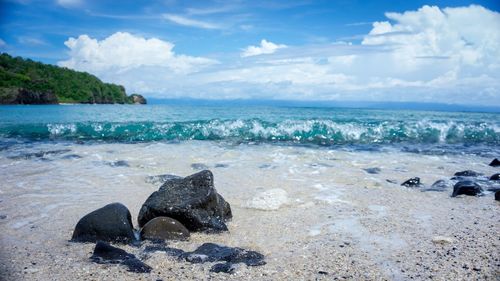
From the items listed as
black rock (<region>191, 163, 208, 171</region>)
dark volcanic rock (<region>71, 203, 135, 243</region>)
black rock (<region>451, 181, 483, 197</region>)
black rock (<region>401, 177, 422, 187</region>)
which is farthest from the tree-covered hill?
black rock (<region>451, 181, 483, 197</region>)

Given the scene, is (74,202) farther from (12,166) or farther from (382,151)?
(382,151)

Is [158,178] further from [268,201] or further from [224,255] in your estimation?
[224,255]

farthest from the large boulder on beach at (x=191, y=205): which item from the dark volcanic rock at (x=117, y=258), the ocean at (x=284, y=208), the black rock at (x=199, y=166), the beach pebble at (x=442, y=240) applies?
the black rock at (x=199, y=166)

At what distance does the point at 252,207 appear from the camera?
18.5ft

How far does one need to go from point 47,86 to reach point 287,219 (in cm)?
8814

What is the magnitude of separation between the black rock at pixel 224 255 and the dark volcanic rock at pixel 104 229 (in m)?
0.92

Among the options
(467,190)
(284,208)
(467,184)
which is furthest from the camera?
(467,184)

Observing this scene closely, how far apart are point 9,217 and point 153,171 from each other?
3697 mm

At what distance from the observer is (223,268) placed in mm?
3377

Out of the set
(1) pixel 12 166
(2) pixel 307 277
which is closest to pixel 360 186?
(2) pixel 307 277

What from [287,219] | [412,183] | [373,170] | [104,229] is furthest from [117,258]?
[373,170]

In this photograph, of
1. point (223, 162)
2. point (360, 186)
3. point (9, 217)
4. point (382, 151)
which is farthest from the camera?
point (382, 151)

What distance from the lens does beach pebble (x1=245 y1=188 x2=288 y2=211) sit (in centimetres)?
559

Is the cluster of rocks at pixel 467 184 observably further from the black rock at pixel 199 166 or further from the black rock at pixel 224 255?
the black rock at pixel 199 166
